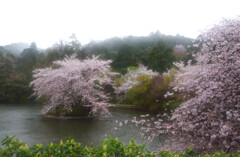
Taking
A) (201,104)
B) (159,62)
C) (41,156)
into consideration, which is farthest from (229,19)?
(159,62)

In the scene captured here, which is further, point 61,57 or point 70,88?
point 61,57

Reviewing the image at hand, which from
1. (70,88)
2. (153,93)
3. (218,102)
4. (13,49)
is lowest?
(153,93)

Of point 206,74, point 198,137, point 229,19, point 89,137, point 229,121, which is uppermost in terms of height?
point 229,19

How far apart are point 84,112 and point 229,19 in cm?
1122

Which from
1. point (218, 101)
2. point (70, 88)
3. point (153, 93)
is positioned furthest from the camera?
point (153, 93)

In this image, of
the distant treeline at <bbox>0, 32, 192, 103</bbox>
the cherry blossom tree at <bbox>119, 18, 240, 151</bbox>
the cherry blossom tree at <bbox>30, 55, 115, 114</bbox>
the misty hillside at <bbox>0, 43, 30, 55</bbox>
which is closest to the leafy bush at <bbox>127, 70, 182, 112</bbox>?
the distant treeline at <bbox>0, 32, 192, 103</bbox>

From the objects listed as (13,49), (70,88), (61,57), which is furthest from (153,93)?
(13,49)

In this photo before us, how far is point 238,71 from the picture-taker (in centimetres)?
496

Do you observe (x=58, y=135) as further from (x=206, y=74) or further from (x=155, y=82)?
(x=155, y=82)

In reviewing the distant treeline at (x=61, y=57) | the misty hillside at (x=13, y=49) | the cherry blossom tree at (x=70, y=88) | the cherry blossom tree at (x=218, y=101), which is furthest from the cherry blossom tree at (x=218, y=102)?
the misty hillside at (x=13, y=49)

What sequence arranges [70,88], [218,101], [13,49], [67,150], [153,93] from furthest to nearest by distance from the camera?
1. [13,49]
2. [153,93]
3. [70,88]
4. [218,101]
5. [67,150]

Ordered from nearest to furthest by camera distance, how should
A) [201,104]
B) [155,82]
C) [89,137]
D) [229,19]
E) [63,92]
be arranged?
[201,104] < [229,19] < [89,137] < [63,92] < [155,82]

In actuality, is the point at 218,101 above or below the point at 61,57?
below

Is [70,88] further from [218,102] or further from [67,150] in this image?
[67,150]
